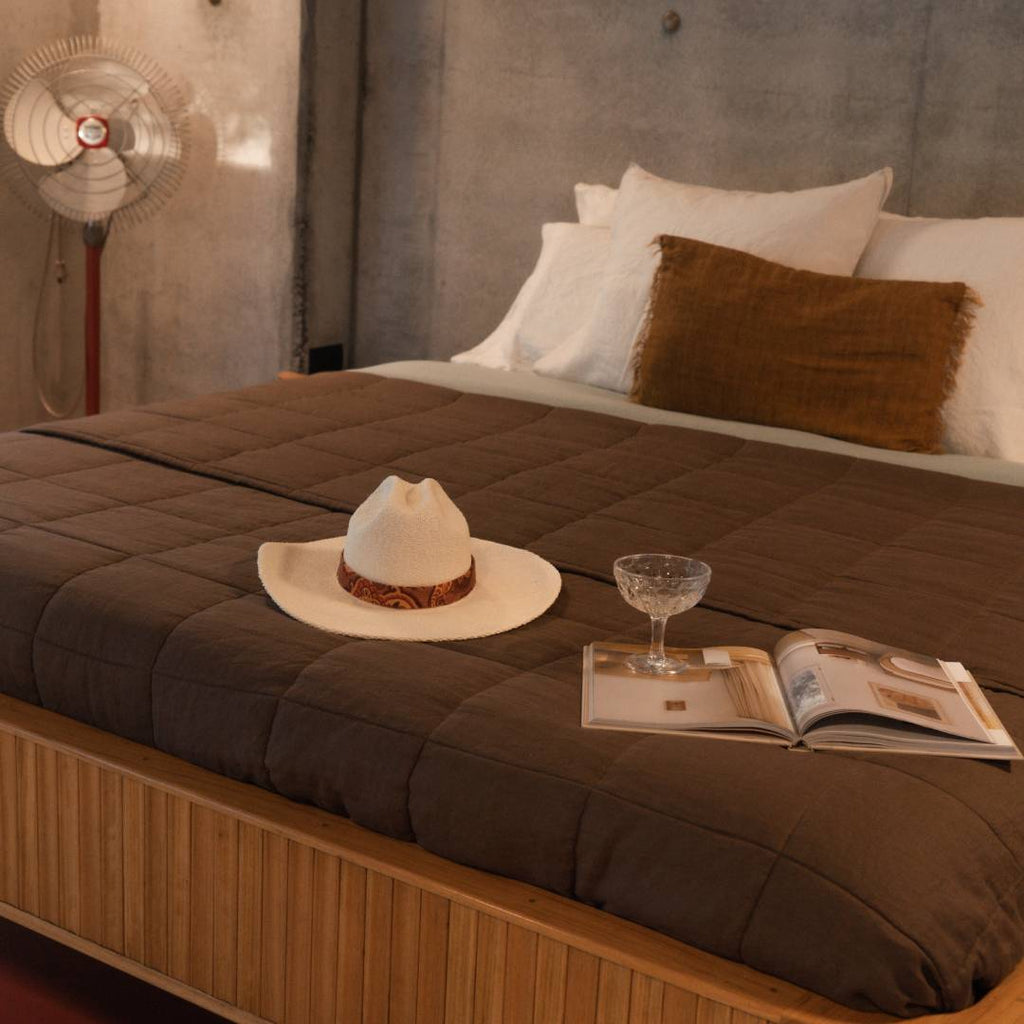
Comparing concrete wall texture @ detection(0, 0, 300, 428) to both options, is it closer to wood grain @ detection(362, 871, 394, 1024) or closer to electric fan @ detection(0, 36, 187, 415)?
electric fan @ detection(0, 36, 187, 415)

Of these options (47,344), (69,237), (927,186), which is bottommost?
(47,344)

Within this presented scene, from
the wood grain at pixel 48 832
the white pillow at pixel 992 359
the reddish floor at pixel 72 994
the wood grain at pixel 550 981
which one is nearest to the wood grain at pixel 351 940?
the wood grain at pixel 550 981

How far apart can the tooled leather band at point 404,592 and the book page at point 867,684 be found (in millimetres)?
423

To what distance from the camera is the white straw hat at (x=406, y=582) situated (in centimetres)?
181

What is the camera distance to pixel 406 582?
1849 millimetres

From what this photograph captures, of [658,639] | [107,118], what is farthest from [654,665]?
[107,118]

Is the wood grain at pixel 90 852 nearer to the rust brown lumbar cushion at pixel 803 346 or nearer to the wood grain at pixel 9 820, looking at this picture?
the wood grain at pixel 9 820

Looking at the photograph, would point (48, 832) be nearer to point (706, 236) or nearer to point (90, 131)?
point (706, 236)

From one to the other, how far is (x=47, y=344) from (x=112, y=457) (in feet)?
7.48

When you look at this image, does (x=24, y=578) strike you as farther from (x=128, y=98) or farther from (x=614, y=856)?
(x=128, y=98)

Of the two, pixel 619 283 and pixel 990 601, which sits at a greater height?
pixel 619 283

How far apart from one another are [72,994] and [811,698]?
108 cm

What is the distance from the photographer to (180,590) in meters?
1.87

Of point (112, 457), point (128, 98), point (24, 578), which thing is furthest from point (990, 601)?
point (128, 98)
